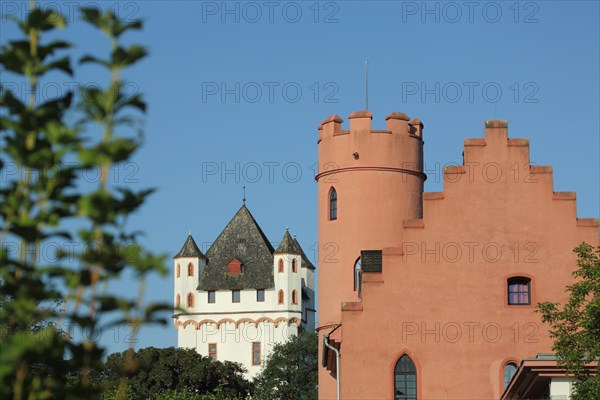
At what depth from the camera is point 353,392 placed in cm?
3534

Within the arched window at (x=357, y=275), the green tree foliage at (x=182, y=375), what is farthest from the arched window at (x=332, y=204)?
the green tree foliage at (x=182, y=375)

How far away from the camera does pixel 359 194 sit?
39.9 m

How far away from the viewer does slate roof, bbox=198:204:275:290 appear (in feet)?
412

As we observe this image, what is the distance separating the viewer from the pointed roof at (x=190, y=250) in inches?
4948

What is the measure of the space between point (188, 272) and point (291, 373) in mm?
23245

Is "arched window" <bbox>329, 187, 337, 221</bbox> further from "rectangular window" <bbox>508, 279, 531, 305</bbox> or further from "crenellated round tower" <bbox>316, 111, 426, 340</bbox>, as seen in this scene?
"rectangular window" <bbox>508, 279, 531, 305</bbox>

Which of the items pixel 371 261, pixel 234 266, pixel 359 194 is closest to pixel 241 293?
pixel 234 266

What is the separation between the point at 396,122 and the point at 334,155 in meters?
2.25

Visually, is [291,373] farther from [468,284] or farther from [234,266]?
[468,284]

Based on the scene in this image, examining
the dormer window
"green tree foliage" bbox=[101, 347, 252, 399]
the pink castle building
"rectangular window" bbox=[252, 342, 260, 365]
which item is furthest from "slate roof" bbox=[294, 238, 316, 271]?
the pink castle building

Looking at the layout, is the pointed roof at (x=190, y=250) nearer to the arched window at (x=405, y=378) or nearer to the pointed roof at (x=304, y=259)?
the pointed roof at (x=304, y=259)

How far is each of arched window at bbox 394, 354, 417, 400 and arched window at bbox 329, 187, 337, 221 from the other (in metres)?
6.62

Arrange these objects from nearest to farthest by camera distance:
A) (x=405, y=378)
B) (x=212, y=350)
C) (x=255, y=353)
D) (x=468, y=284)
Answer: (x=405, y=378) → (x=468, y=284) → (x=255, y=353) → (x=212, y=350)

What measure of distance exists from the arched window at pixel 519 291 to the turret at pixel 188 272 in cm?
8992
